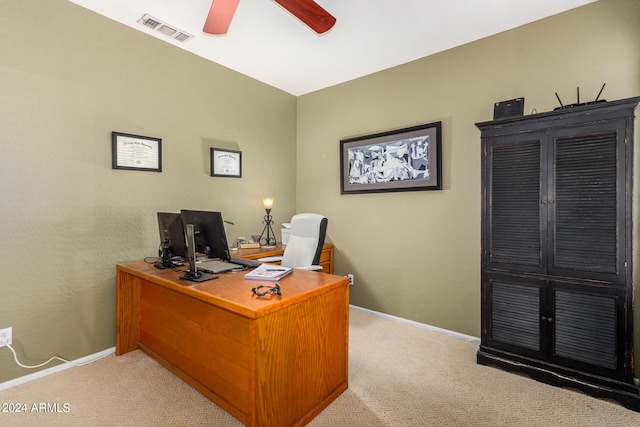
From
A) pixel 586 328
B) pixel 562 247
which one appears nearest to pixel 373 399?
pixel 586 328

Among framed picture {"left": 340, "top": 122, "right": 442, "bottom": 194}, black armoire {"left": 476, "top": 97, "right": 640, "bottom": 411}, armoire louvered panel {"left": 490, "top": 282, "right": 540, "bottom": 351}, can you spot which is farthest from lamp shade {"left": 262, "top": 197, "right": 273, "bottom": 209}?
armoire louvered panel {"left": 490, "top": 282, "right": 540, "bottom": 351}

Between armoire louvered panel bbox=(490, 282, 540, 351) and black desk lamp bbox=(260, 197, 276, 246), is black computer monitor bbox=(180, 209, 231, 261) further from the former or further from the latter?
armoire louvered panel bbox=(490, 282, 540, 351)

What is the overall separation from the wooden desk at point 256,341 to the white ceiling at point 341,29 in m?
1.95

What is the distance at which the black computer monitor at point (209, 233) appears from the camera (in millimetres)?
1995

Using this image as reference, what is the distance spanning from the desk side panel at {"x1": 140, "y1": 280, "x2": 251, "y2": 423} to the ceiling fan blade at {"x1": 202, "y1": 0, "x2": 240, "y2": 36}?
68.8 inches

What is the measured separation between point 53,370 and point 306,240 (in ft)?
6.87

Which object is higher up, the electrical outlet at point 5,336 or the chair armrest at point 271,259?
the chair armrest at point 271,259

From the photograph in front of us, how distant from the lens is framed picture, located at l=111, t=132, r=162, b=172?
2.50m

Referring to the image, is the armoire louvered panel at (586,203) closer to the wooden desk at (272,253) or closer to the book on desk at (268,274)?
the book on desk at (268,274)

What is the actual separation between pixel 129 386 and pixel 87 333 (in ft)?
2.22

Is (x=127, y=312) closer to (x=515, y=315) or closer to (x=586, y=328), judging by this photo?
(x=515, y=315)

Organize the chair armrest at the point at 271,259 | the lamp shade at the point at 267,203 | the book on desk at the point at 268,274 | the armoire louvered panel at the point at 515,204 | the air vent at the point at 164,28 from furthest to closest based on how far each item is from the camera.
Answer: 1. the lamp shade at the point at 267,203
2. the chair armrest at the point at 271,259
3. the air vent at the point at 164,28
4. the armoire louvered panel at the point at 515,204
5. the book on desk at the point at 268,274

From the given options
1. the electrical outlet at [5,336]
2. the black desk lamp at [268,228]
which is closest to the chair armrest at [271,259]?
the black desk lamp at [268,228]

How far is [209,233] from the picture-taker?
2.06 m
